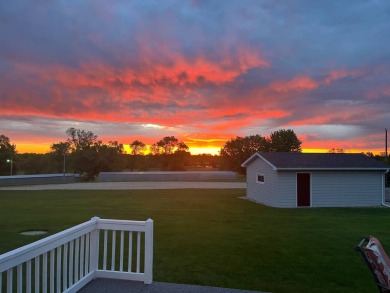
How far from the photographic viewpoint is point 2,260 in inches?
119

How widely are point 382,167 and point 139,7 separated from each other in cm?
1509

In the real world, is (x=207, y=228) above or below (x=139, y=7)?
below

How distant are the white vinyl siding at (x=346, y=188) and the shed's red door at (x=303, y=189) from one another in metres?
0.31

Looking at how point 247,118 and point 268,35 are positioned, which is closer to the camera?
point 268,35

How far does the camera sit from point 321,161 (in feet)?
61.9

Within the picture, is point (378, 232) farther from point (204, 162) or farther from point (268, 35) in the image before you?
point (204, 162)

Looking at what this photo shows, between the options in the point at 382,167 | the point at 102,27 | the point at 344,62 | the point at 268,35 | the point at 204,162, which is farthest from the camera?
the point at 204,162

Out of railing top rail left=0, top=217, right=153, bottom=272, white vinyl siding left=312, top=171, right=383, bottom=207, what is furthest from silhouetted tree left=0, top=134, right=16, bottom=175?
railing top rail left=0, top=217, right=153, bottom=272

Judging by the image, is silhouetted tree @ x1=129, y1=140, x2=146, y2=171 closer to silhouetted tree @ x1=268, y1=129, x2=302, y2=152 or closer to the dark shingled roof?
silhouetted tree @ x1=268, y1=129, x2=302, y2=152

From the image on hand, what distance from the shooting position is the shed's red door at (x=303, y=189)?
1767 cm

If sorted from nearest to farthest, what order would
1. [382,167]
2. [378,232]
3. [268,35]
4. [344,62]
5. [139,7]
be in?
1. [378,232]
2. [139,7]
3. [268,35]
4. [344,62]
5. [382,167]

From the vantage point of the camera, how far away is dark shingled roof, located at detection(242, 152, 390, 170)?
58.4 ft

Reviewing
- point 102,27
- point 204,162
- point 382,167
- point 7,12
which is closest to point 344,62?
point 382,167

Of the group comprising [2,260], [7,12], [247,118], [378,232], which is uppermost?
[7,12]
